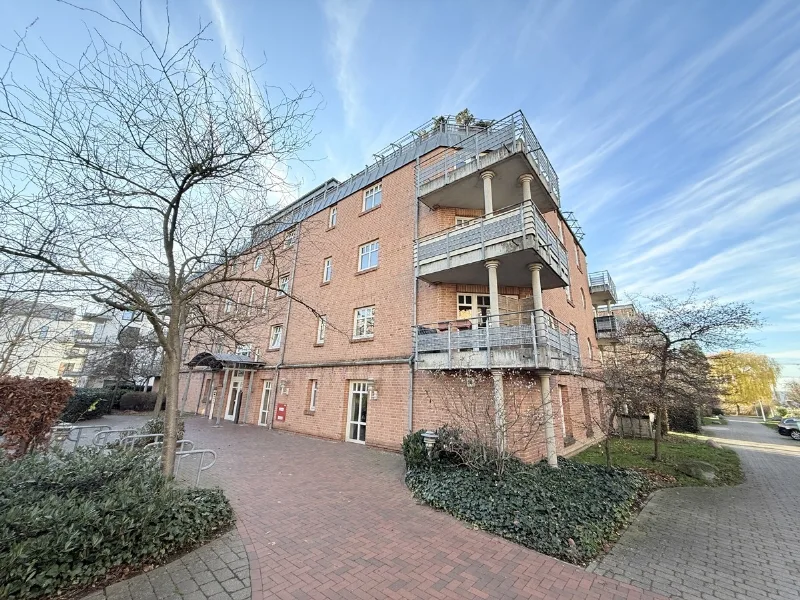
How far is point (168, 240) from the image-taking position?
18.7 feet

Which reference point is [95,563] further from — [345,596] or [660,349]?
[660,349]

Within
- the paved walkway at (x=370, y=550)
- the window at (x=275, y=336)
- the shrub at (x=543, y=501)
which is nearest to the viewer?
the paved walkway at (x=370, y=550)

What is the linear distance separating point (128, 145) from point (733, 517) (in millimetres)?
12232

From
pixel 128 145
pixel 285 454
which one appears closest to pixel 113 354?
pixel 285 454

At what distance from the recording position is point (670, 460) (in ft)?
35.5

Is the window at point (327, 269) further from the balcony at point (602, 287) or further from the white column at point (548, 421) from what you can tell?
the balcony at point (602, 287)

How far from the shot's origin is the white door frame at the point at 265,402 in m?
17.0

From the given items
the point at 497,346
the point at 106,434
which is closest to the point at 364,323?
the point at 497,346

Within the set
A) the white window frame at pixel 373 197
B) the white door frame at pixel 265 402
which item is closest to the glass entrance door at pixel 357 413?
the white door frame at pixel 265 402

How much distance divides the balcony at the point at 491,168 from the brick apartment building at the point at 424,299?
61mm

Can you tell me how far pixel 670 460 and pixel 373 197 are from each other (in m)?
14.9

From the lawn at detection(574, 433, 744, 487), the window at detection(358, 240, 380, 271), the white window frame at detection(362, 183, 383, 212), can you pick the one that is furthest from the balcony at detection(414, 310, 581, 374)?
the white window frame at detection(362, 183, 383, 212)

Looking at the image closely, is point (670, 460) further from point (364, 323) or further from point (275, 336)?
point (275, 336)

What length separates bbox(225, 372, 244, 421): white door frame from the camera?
1895 cm
